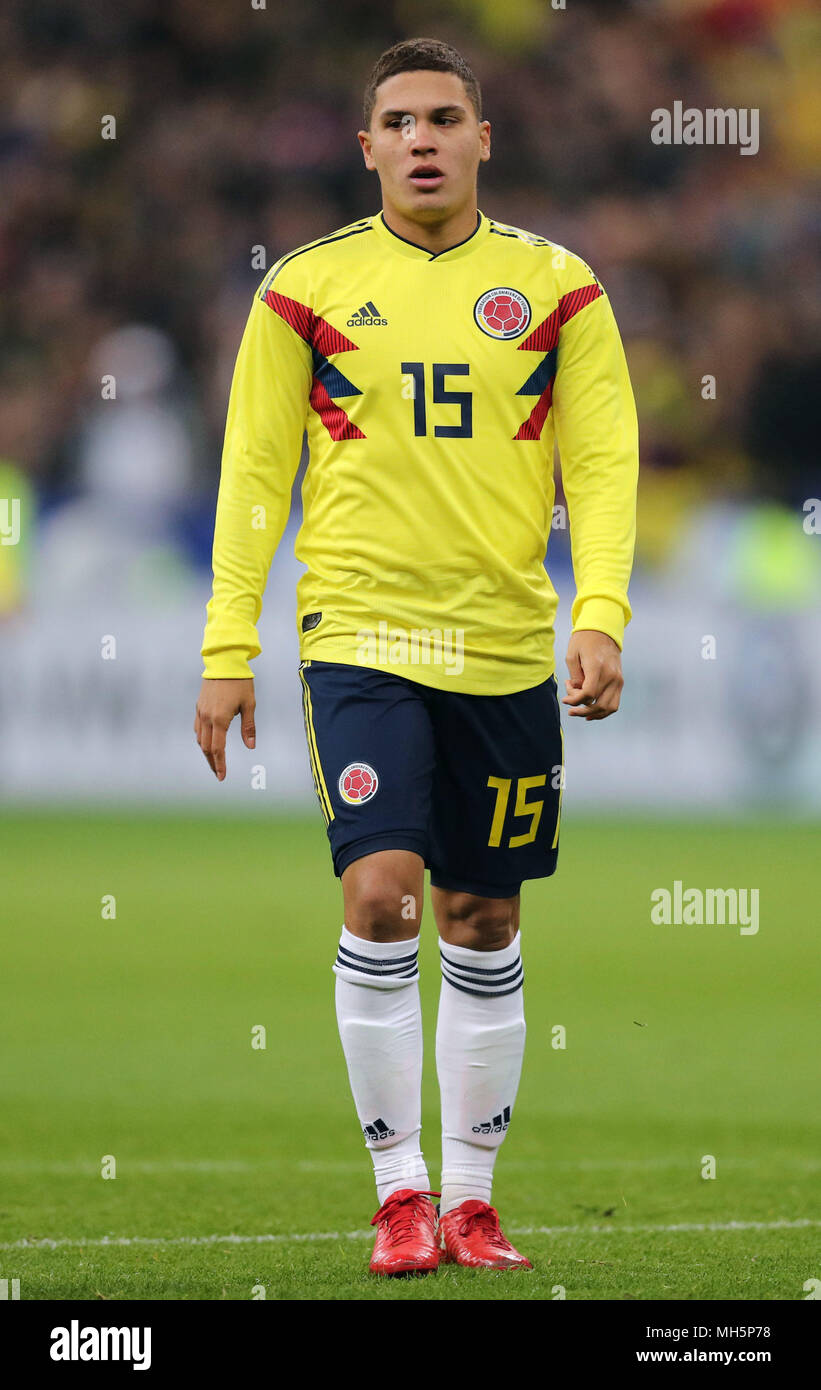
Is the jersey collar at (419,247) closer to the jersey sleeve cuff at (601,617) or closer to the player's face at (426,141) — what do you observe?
the player's face at (426,141)

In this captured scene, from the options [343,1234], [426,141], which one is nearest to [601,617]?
[426,141]

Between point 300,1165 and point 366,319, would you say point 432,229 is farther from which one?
point 300,1165

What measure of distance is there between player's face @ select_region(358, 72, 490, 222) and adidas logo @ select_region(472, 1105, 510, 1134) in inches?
65.5

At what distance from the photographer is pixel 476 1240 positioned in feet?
11.3

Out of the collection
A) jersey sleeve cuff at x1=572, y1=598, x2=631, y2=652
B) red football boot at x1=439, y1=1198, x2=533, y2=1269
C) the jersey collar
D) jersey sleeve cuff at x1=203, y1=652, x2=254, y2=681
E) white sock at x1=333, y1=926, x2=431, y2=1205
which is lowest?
red football boot at x1=439, y1=1198, x2=533, y2=1269

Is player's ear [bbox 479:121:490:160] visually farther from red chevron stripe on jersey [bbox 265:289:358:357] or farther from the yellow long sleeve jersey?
red chevron stripe on jersey [bbox 265:289:358:357]

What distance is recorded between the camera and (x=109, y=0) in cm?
1630

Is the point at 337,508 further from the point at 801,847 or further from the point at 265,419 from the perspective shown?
the point at 801,847

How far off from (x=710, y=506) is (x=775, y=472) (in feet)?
2.98

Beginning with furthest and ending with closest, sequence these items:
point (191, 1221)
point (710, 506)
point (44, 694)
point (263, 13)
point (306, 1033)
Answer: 1. point (263, 13)
2. point (710, 506)
3. point (44, 694)
4. point (306, 1033)
5. point (191, 1221)

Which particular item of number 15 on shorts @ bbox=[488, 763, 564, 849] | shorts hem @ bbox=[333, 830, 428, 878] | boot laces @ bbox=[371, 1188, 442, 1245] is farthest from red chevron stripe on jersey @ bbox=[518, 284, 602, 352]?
boot laces @ bbox=[371, 1188, 442, 1245]

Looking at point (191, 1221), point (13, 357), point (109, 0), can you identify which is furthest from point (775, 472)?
point (191, 1221)

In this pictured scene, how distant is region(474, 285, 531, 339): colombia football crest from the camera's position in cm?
350

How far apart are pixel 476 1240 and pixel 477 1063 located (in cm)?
32
